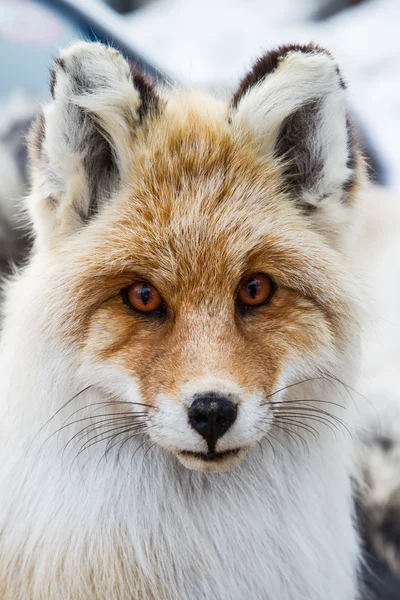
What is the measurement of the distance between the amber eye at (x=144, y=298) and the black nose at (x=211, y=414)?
0.59 ft

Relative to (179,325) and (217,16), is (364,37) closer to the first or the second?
(217,16)

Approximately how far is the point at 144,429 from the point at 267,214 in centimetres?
38

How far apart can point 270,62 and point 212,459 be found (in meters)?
0.59

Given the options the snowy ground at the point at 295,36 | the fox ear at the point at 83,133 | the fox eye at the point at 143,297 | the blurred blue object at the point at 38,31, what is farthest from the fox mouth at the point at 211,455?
the snowy ground at the point at 295,36

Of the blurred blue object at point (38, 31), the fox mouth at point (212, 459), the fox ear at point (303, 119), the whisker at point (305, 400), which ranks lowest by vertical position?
the fox mouth at point (212, 459)

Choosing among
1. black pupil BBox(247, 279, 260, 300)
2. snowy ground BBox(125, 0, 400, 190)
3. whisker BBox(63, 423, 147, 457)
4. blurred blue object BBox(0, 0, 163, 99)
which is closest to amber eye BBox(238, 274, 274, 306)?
black pupil BBox(247, 279, 260, 300)

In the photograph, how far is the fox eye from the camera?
1019 mm

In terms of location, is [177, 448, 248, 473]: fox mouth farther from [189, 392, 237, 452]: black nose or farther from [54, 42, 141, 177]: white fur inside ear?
[54, 42, 141, 177]: white fur inside ear

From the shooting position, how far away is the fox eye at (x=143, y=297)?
102 centimetres

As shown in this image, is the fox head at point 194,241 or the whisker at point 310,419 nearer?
the fox head at point 194,241

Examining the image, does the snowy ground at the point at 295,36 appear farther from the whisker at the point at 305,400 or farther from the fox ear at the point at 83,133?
the whisker at the point at 305,400

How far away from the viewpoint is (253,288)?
3.41 feet

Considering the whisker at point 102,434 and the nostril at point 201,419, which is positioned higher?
the nostril at point 201,419

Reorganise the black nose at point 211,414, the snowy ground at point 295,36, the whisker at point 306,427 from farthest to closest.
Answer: the snowy ground at point 295,36 → the whisker at point 306,427 → the black nose at point 211,414
